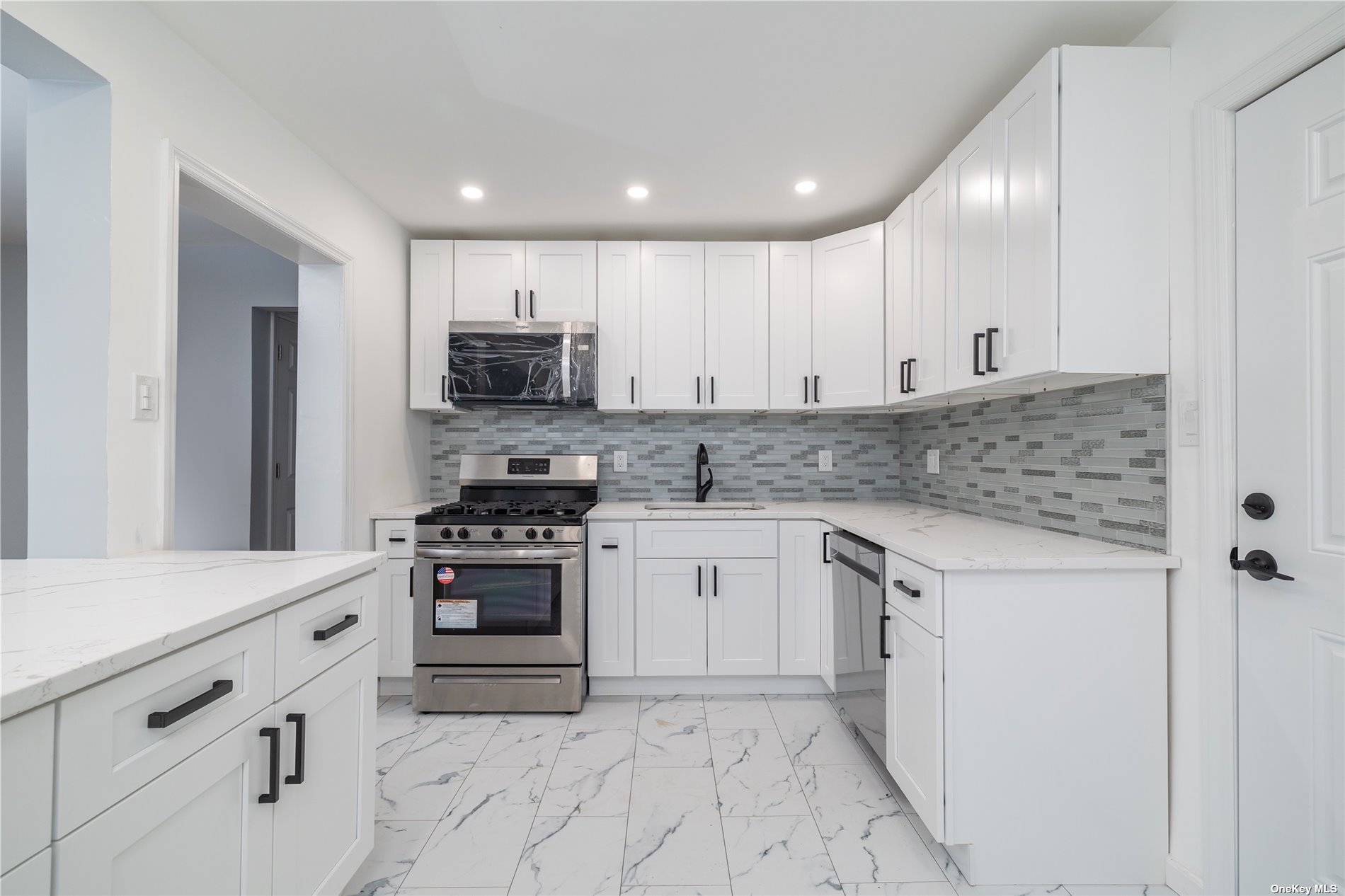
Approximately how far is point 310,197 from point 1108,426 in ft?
9.91

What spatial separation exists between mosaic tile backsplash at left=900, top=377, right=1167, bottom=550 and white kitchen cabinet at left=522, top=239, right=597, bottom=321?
1946 mm

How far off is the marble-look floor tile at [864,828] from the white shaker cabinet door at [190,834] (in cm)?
145

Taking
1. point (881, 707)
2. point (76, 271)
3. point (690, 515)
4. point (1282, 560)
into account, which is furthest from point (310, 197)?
point (1282, 560)

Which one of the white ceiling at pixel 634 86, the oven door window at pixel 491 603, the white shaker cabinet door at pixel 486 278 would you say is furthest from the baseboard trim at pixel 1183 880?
the white shaker cabinet door at pixel 486 278

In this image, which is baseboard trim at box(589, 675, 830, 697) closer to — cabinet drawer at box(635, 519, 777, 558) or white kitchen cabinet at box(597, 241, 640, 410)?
cabinet drawer at box(635, 519, 777, 558)

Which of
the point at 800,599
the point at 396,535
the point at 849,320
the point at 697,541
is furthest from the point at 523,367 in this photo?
the point at 800,599

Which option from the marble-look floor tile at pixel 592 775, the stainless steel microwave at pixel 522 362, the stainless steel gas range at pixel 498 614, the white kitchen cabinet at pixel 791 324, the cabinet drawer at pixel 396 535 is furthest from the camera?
the white kitchen cabinet at pixel 791 324

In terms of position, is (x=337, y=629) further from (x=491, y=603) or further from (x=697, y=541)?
(x=697, y=541)

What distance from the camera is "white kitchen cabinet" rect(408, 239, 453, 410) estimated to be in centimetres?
306

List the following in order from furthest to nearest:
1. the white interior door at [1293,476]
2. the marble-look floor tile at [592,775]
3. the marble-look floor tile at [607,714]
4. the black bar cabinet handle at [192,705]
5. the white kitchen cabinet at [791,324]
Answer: the white kitchen cabinet at [791,324] < the marble-look floor tile at [607,714] < the marble-look floor tile at [592,775] < the white interior door at [1293,476] < the black bar cabinet handle at [192,705]

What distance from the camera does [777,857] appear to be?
1666mm

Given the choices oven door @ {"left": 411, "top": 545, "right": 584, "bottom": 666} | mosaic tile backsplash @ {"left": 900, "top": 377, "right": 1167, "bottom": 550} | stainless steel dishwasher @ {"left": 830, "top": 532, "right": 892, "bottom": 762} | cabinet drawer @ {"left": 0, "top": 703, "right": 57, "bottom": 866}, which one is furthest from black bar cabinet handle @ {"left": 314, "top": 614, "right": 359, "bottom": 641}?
mosaic tile backsplash @ {"left": 900, "top": 377, "right": 1167, "bottom": 550}

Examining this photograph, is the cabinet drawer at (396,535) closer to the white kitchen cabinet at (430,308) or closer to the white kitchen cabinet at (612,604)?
the white kitchen cabinet at (430,308)

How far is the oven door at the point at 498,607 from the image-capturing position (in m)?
2.62
